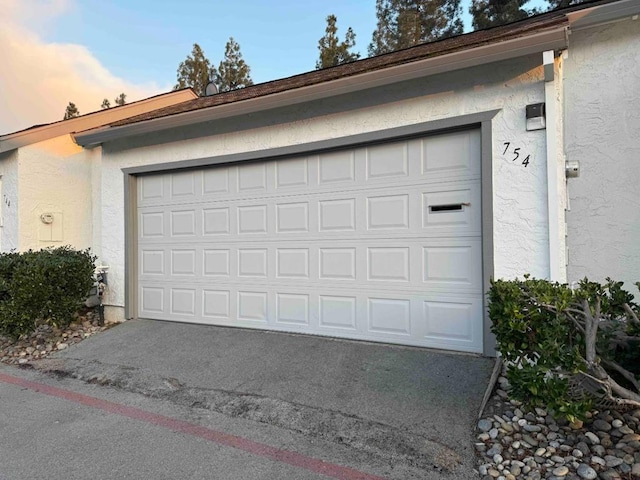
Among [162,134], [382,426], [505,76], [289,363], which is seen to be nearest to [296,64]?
[162,134]

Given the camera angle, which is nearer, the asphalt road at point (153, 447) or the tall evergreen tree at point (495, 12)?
the asphalt road at point (153, 447)

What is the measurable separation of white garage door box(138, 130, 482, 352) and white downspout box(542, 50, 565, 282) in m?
0.68

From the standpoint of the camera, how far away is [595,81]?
4289mm

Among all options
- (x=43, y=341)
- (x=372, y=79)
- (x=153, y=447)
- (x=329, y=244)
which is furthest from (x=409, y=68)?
(x=43, y=341)

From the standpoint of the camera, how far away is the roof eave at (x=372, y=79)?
12.0ft

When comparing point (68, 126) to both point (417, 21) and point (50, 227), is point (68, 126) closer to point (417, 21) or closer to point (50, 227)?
point (50, 227)

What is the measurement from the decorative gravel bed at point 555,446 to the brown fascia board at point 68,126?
26.6 ft

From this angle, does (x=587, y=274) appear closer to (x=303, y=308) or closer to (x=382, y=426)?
(x=382, y=426)

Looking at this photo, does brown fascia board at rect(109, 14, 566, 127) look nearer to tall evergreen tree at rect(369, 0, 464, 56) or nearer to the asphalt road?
the asphalt road

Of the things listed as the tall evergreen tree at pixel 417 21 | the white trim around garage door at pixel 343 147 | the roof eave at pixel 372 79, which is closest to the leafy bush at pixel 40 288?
the white trim around garage door at pixel 343 147

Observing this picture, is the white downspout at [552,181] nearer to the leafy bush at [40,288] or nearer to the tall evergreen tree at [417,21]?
the leafy bush at [40,288]

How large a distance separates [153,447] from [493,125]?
14.0ft

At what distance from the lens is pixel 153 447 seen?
2.97 meters

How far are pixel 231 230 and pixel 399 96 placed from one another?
2.96m
